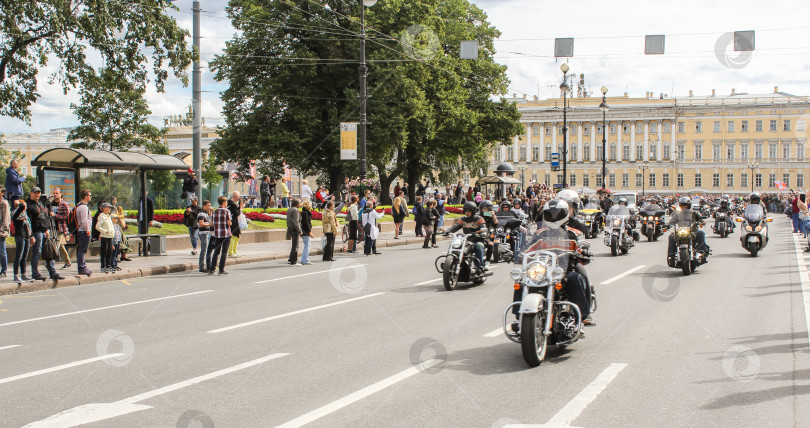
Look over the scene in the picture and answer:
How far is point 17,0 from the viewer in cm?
2145

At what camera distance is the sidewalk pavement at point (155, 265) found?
14680mm

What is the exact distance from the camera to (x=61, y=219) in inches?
704

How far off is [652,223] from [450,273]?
53.2 feet

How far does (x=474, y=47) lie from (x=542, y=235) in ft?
66.5

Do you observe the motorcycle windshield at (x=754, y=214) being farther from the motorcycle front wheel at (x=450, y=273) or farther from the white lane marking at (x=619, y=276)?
the motorcycle front wheel at (x=450, y=273)

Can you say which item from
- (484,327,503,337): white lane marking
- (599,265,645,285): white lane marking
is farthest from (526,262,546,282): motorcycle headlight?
(599,265,645,285): white lane marking

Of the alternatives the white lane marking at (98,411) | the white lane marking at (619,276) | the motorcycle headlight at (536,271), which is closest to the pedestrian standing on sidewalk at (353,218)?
the white lane marking at (619,276)

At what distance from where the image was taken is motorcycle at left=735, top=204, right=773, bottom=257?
20812 mm

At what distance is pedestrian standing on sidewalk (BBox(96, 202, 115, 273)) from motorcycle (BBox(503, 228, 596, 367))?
445 inches

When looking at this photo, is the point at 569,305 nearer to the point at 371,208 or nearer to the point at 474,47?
the point at 371,208

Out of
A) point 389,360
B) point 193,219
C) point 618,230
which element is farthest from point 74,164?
point 618,230

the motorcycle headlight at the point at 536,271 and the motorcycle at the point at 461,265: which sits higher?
the motorcycle headlight at the point at 536,271

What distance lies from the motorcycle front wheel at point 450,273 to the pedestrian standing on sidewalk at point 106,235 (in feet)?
25.0

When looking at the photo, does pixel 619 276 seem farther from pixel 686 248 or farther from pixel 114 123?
pixel 114 123
